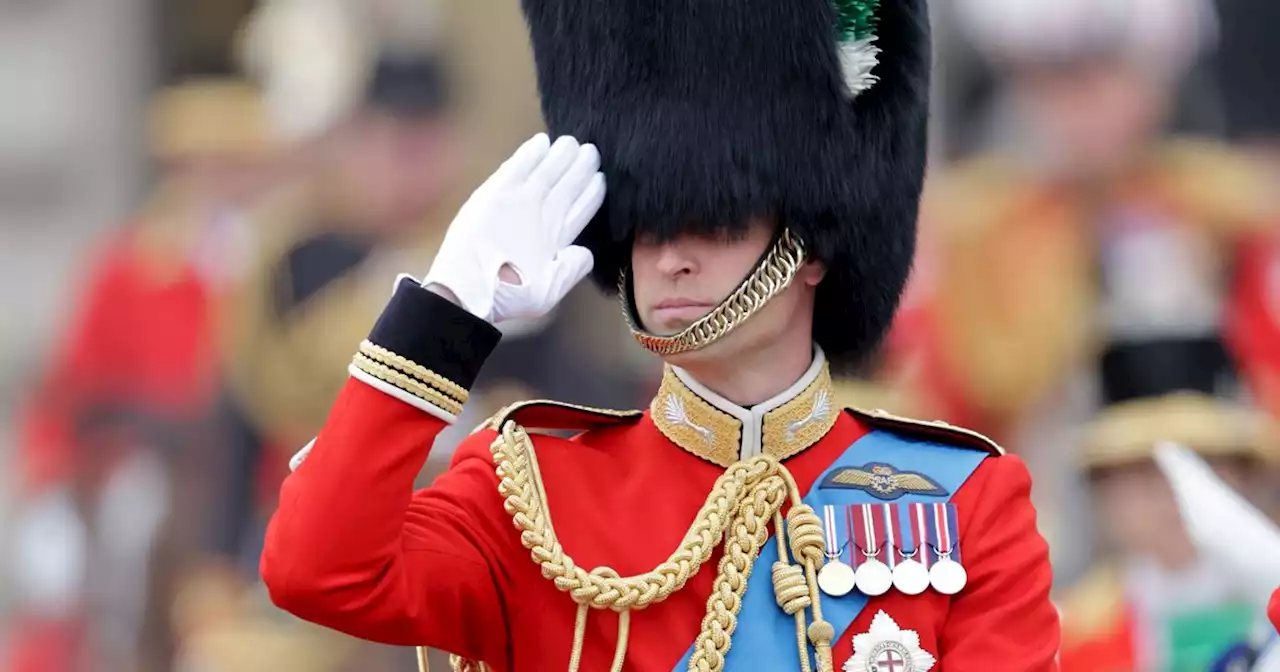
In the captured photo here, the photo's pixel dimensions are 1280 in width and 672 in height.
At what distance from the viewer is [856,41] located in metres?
2.52

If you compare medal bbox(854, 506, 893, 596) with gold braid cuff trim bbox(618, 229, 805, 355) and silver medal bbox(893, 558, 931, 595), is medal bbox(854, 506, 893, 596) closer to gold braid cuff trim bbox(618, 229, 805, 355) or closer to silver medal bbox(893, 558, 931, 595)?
silver medal bbox(893, 558, 931, 595)

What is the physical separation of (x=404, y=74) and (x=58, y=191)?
149 centimetres

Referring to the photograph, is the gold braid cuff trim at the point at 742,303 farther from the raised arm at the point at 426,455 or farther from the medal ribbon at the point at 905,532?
the medal ribbon at the point at 905,532

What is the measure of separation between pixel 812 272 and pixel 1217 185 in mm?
3820

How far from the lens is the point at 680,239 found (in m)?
2.41

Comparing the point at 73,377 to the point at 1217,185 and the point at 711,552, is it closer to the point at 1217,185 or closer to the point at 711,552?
the point at 1217,185

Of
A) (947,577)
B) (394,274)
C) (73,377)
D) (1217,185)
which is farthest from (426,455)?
(73,377)

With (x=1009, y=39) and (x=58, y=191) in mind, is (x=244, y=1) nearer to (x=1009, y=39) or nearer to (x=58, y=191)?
(x=58, y=191)

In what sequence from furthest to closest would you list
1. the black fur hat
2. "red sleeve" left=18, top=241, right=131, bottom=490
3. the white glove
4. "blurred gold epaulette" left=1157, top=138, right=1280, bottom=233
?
1. "red sleeve" left=18, top=241, right=131, bottom=490
2. "blurred gold epaulette" left=1157, top=138, right=1280, bottom=233
3. the black fur hat
4. the white glove

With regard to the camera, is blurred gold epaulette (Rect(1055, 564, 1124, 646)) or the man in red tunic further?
blurred gold epaulette (Rect(1055, 564, 1124, 646))

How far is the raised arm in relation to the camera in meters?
2.10

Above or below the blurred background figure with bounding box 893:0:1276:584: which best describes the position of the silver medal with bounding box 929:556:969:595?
above

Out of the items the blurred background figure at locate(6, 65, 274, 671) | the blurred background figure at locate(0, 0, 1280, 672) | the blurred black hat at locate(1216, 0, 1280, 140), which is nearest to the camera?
the blurred background figure at locate(0, 0, 1280, 672)

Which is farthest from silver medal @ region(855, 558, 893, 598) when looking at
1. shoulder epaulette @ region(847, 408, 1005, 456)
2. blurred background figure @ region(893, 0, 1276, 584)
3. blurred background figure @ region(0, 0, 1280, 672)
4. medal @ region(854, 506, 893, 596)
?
blurred background figure @ region(893, 0, 1276, 584)
